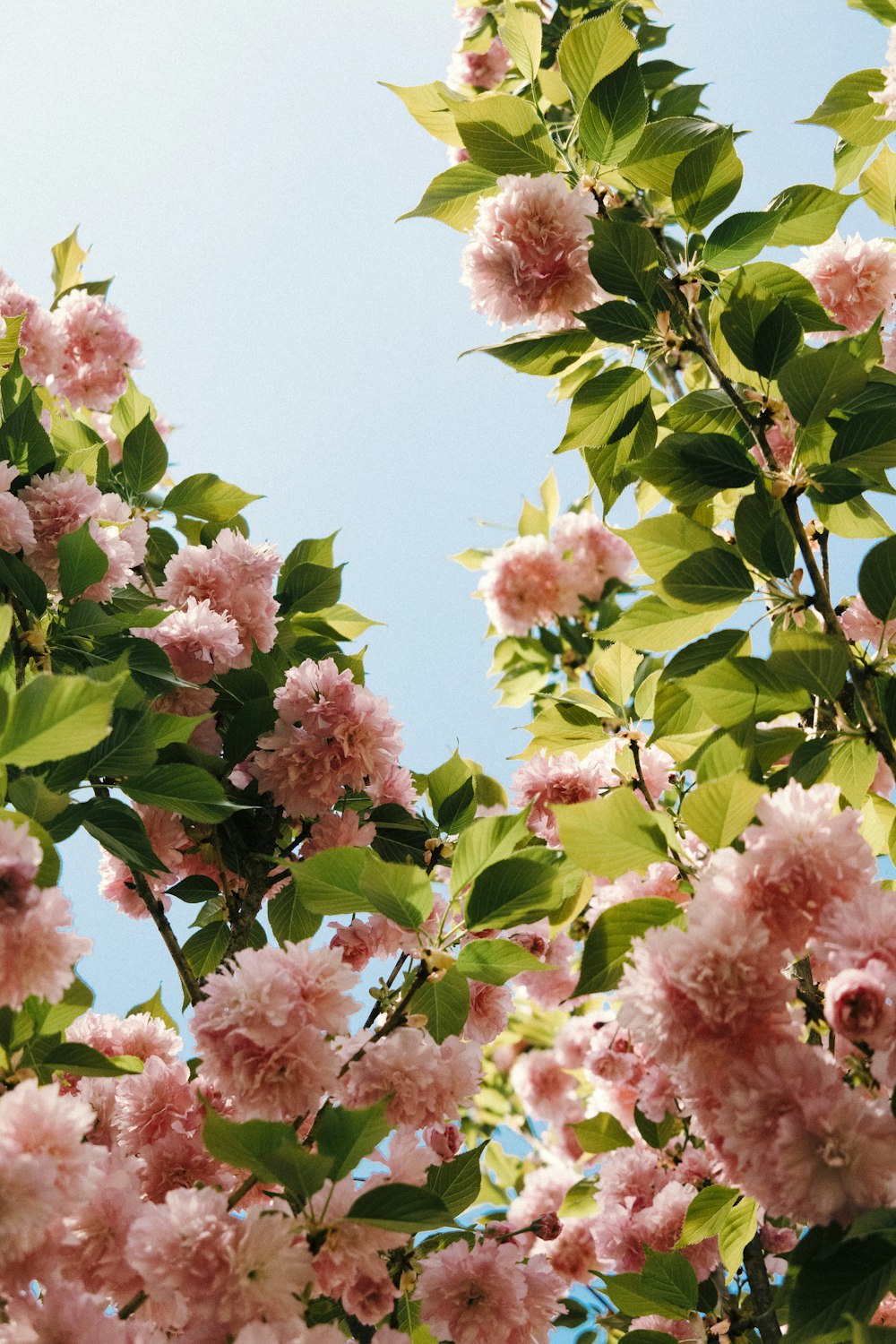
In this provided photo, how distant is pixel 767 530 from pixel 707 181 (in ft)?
2.00

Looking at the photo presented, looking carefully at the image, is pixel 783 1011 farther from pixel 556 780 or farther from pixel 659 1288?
pixel 556 780

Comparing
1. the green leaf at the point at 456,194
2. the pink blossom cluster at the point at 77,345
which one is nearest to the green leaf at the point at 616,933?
the green leaf at the point at 456,194

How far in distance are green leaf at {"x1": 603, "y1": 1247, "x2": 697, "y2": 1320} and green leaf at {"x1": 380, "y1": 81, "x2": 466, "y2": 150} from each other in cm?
193

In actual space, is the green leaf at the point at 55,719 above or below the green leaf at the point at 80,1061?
above

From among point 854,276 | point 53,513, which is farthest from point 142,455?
point 854,276

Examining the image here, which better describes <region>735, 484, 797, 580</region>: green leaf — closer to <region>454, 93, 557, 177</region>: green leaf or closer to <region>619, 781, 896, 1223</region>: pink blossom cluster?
<region>619, 781, 896, 1223</region>: pink blossom cluster

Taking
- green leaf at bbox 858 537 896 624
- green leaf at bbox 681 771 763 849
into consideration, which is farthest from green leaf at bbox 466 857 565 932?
green leaf at bbox 858 537 896 624

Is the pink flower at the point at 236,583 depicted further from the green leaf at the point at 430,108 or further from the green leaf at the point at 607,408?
the green leaf at the point at 430,108

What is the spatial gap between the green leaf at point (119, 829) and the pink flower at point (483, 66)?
10.8 feet

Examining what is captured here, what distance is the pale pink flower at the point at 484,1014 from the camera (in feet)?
5.28

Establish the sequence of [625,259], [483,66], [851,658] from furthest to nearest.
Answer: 1. [483,66]
2. [625,259]
3. [851,658]

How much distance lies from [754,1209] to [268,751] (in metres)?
0.96

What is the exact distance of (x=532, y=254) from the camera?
1544 millimetres

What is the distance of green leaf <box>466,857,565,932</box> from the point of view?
116cm
